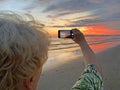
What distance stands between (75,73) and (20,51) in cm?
564

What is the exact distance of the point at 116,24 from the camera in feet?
29.9

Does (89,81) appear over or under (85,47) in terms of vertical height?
under

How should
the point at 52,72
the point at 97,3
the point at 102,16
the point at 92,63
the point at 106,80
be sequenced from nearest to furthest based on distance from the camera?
the point at 92,63, the point at 106,80, the point at 52,72, the point at 102,16, the point at 97,3

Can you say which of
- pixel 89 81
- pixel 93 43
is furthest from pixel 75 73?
pixel 89 81

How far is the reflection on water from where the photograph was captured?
7.73 metres

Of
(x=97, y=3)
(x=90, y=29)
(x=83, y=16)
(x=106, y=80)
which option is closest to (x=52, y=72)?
(x=106, y=80)

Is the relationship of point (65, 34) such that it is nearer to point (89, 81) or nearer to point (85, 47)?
point (85, 47)

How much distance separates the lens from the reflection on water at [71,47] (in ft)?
25.3

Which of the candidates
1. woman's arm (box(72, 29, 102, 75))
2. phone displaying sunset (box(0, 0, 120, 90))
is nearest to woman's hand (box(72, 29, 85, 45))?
woman's arm (box(72, 29, 102, 75))

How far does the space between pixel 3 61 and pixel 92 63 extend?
2.92ft

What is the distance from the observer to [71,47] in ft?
26.3

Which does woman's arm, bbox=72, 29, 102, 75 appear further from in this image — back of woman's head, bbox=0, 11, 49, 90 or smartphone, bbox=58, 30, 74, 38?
back of woman's head, bbox=0, 11, 49, 90

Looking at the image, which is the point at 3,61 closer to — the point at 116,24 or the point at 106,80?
the point at 106,80

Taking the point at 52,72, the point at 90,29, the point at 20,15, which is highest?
the point at 20,15
